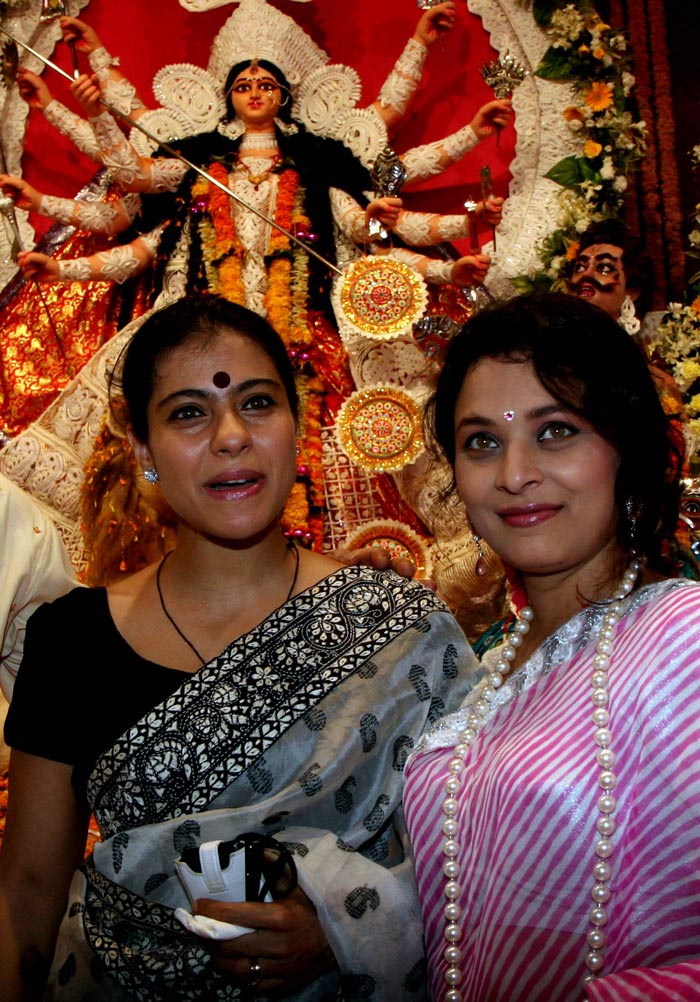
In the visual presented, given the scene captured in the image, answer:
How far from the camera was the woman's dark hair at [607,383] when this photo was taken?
137 cm

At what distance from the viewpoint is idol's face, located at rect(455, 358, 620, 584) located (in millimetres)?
1354

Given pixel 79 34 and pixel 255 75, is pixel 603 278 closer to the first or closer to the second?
pixel 255 75

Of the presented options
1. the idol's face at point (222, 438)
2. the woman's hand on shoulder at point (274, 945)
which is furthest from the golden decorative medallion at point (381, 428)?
the woman's hand on shoulder at point (274, 945)

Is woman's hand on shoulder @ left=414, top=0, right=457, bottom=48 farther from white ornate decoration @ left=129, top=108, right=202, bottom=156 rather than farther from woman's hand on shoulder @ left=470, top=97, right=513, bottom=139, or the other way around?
white ornate decoration @ left=129, top=108, right=202, bottom=156

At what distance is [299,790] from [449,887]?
0.89 ft

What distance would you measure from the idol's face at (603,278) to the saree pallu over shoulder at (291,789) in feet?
6.74

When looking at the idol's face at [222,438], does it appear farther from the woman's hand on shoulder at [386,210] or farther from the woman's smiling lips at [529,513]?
the woman's hand on shoulder at [386,210]

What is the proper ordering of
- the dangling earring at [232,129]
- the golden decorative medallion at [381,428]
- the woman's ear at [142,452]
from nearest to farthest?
1. the woman's ear at [142,452]
2. the golden decorative medallion at [381,428]
3. the dangling earring at [232,129]

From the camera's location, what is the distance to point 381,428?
356 centimetres

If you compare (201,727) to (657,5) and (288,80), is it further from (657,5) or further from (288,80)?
(657,5)

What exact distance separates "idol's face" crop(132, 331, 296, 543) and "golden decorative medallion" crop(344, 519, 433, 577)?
193 cm

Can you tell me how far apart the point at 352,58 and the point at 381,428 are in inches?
78.5

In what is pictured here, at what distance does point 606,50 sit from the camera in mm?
3914

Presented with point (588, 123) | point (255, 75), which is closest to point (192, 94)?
point (255, 75)
